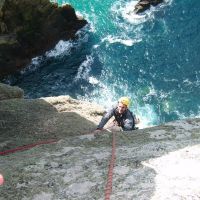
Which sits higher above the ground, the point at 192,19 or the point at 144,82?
the point at 192,19

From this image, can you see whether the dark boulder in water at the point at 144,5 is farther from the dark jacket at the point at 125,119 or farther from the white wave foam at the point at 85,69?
the dark jacket at the point at 125,119

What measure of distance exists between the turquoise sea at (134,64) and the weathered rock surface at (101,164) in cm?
2010

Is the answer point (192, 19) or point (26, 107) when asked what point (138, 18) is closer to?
point (192, 19)

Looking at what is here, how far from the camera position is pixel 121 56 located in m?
48.2

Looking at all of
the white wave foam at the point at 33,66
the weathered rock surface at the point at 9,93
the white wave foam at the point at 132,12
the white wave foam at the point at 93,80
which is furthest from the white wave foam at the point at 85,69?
the weathered rock surface at the point at 9,93

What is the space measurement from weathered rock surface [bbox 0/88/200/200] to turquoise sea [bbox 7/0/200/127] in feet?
66.0

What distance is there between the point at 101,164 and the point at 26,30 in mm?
34197

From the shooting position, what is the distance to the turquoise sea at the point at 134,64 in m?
40.9

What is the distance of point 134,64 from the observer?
1828 inches

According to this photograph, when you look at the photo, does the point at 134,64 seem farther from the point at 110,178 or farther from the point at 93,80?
the point at 110,178

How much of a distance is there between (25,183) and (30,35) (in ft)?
114

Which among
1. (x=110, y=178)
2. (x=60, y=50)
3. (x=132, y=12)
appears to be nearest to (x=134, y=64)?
(x=60, y=50)

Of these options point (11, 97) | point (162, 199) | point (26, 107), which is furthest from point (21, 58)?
point (162, 199)

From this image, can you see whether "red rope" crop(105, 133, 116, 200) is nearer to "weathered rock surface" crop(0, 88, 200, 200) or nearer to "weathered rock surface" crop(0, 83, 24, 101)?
"weathered rock surface" crop(0, 88, 200, 200)
